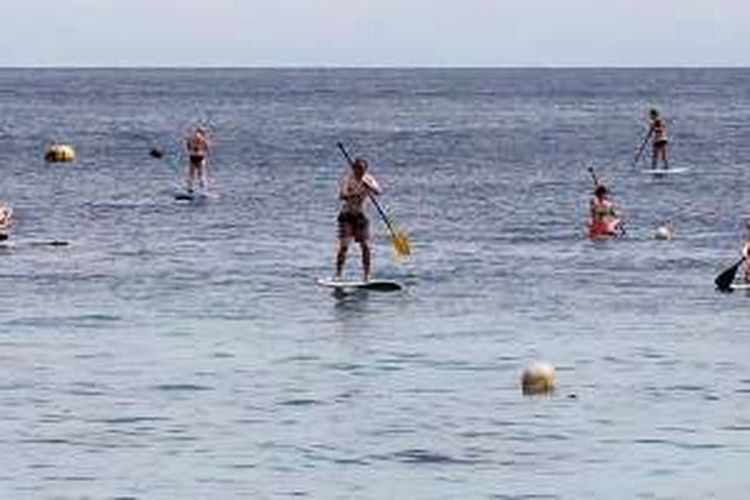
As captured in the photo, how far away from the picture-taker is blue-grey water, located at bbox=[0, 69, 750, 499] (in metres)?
23.7

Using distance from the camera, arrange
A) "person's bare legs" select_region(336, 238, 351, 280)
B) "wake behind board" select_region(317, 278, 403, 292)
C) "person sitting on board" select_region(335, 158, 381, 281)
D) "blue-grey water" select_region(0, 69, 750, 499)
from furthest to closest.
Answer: "wake behind board" select_region(317, 278, 403, 292), "person's bare legs" select_region(336, 238, 351, 280), "person sitting on board" select_region(335, 158, 381, 281), "blue-grey water" select_region(0, 69, 750, 499)

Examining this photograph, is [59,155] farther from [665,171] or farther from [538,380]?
[538,380]

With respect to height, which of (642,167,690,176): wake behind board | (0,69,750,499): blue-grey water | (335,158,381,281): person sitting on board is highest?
(335,158,381,281): person sitting on board

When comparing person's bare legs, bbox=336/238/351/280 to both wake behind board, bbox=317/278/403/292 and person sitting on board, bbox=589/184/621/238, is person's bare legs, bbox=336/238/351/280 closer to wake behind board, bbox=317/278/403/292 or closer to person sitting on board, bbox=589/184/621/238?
wake behind board, bbox=317/278/403/292

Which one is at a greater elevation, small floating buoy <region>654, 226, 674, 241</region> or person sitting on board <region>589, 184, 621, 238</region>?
person sitting on board <region>589, 184, 621, 238</region>

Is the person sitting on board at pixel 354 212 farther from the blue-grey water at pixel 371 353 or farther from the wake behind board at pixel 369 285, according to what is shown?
the blue-grey water at pixel 371 353

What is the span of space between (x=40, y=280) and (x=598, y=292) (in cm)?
937

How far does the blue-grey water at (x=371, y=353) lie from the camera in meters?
23.7

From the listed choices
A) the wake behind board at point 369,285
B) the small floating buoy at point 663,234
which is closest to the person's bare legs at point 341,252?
the wake behind board at point 369,285

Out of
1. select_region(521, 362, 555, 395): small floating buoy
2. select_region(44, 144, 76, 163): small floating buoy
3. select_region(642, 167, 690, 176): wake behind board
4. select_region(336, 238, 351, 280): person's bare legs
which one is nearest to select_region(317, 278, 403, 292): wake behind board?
select_region(336, 238, 351, 280): person's bare legs

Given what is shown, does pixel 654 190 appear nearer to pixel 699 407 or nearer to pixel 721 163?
pixel 721 163

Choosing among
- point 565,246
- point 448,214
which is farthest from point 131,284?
point 448,214

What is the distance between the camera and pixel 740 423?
1036 inches

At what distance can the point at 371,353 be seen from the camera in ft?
106
